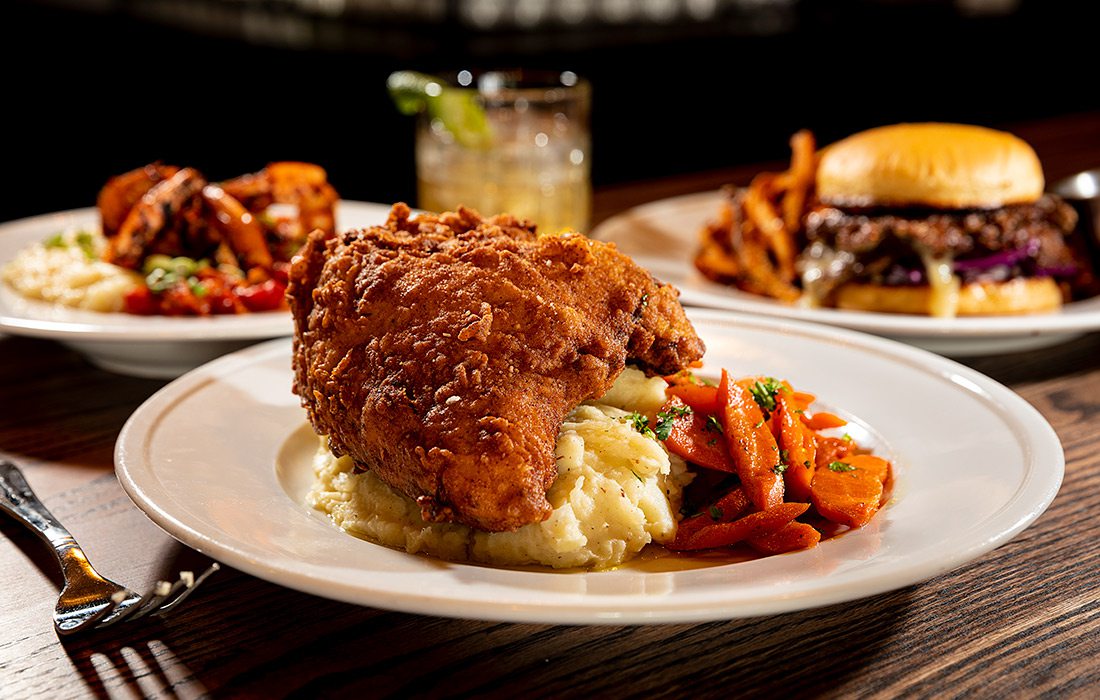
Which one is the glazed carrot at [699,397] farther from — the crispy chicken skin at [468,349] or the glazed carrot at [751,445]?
the crispy chicken skin at [468,349]

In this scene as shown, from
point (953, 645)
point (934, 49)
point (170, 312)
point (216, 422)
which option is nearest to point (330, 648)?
point (216, 422)

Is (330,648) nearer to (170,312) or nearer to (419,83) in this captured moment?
(170,312)

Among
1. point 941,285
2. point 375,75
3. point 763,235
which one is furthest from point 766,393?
point 375,75

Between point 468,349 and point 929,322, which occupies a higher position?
point 468,349

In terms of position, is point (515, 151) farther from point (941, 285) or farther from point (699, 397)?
point (699, 397)

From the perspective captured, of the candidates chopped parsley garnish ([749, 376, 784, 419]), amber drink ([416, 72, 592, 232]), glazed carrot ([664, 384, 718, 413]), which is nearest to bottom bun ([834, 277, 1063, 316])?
amber drink ([416, 72, 592, 232])

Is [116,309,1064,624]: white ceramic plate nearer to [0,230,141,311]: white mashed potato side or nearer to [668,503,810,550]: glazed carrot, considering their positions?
[668,503,810,550]: glazed carrot
